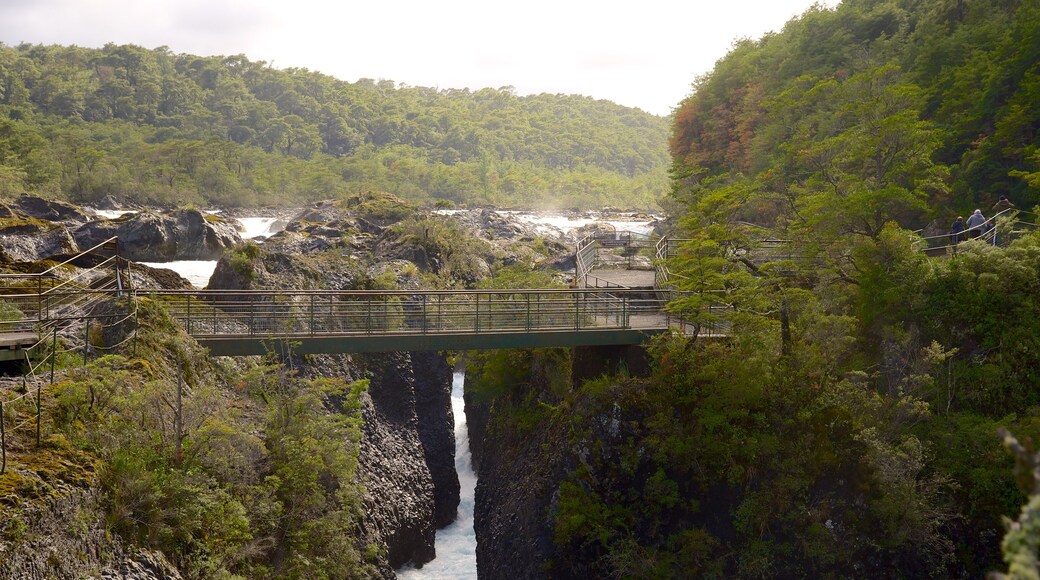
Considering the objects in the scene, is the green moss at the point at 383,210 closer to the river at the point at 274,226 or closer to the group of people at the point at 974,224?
the river at the point at 274,226

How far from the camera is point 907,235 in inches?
980

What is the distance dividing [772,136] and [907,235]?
18214mm

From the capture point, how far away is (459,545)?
103ft

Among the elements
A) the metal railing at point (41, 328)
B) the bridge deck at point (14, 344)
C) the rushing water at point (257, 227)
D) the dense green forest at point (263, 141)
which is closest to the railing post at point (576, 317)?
the metal railing at point (41, 328)

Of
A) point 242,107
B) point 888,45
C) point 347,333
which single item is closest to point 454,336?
point 347,333

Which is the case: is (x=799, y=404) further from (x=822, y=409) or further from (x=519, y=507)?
(x=519, y=507)

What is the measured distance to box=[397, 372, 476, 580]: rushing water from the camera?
2881 cm

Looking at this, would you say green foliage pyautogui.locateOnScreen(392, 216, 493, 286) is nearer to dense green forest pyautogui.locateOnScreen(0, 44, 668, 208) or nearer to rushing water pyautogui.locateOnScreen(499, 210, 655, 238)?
rushing water pyautogui.locateOnScreen(499, 210, 655, 238)

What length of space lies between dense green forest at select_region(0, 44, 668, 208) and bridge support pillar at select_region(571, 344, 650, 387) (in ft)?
176

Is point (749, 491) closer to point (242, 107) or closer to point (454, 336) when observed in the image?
point (454, 336)

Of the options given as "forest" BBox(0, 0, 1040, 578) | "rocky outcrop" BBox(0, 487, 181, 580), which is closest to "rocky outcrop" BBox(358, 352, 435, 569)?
"forest" BBox(0, 0, 1040, 578)

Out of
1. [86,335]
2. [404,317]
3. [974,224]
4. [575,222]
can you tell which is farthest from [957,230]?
[575,222]

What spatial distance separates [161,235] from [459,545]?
2831cm

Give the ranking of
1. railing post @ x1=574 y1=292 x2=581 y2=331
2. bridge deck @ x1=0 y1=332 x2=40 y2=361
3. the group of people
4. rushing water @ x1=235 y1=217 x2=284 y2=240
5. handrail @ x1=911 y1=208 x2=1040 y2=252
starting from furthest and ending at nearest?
rushing water @ x1=235 y1=217 x2=284 y2=240, the group of people, handrail @ x1=911 y1=208 x2=1040 y2=252, railing post @ x1=574 y1=292 x2=581 y2=331, bridge deck @ x1=0 y1=332 x2=40 y2=361
